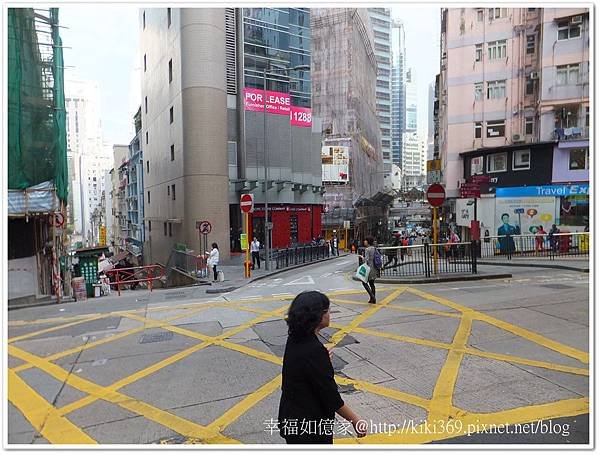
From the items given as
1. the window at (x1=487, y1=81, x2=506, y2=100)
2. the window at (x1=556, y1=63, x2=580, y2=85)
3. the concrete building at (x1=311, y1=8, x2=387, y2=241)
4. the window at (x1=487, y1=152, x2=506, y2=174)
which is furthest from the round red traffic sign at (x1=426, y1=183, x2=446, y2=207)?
the concrete building at (x1=311, y1=8, x2=387, y2=241)

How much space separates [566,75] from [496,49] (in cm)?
352

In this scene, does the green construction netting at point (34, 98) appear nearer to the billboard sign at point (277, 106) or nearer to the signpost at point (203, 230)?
the signpost at point (203, 230)

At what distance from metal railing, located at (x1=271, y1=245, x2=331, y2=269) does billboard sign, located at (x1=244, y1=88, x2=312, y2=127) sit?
6769 mm

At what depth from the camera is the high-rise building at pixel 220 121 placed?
33.3ft

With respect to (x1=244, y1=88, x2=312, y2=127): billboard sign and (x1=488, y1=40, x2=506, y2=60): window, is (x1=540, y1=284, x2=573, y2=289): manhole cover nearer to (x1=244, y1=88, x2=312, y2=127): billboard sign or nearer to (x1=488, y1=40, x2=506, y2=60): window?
(x1=488, y1=40, x2=506, y2=60): window

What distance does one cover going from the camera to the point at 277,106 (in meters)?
18.3

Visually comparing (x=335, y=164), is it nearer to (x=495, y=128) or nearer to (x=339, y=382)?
(x=495, y=128)

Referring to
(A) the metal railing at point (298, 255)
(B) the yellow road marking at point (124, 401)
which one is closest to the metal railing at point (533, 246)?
(A) the metal railing at point (298, 255)

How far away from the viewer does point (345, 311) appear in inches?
197

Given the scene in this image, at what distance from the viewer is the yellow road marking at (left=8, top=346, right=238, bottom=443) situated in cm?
230

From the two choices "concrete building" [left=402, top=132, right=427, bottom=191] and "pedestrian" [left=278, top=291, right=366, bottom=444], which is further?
"concrete building" [left=402, top=132, right=427, bottom=191]

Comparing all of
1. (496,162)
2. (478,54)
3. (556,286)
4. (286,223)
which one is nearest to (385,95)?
(478,54)
